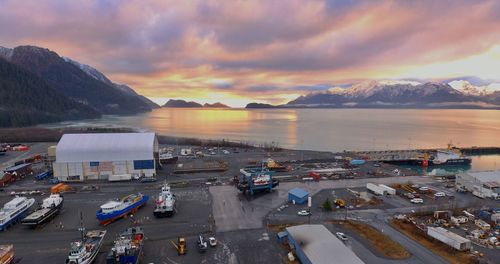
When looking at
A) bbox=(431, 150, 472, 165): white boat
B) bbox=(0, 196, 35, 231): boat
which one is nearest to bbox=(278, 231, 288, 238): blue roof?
bbox=(0, 196, 35, 231): boat

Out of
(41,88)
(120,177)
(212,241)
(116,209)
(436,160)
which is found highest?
(41,88)

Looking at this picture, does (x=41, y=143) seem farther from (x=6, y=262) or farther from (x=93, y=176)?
(x=6, y=262)

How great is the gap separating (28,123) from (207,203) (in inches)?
4015

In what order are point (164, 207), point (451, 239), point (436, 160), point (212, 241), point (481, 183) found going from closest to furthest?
point (451, 239)
point (212, 241)
point (164, 207)
point (481, 183)
point (436, 160)

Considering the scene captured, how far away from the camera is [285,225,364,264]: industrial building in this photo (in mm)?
14016

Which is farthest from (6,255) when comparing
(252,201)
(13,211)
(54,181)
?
(54,181)

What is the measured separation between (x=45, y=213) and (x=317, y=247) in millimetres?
16597

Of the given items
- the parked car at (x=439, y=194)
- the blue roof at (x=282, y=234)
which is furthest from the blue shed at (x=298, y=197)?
the parked car at (x=439, y=194)

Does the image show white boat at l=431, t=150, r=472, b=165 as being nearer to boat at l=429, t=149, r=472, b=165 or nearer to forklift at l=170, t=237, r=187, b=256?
boat at l=429, t=149, r=472, b=165

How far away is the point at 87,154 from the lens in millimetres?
30750

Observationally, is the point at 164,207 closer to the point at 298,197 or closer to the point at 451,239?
the point at 298,197

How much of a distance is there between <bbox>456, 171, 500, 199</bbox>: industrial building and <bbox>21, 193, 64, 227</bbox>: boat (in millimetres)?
31424

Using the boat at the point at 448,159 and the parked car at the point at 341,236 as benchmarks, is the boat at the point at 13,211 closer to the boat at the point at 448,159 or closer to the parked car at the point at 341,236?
the parked car at the point at 341,236

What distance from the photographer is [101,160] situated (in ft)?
101
